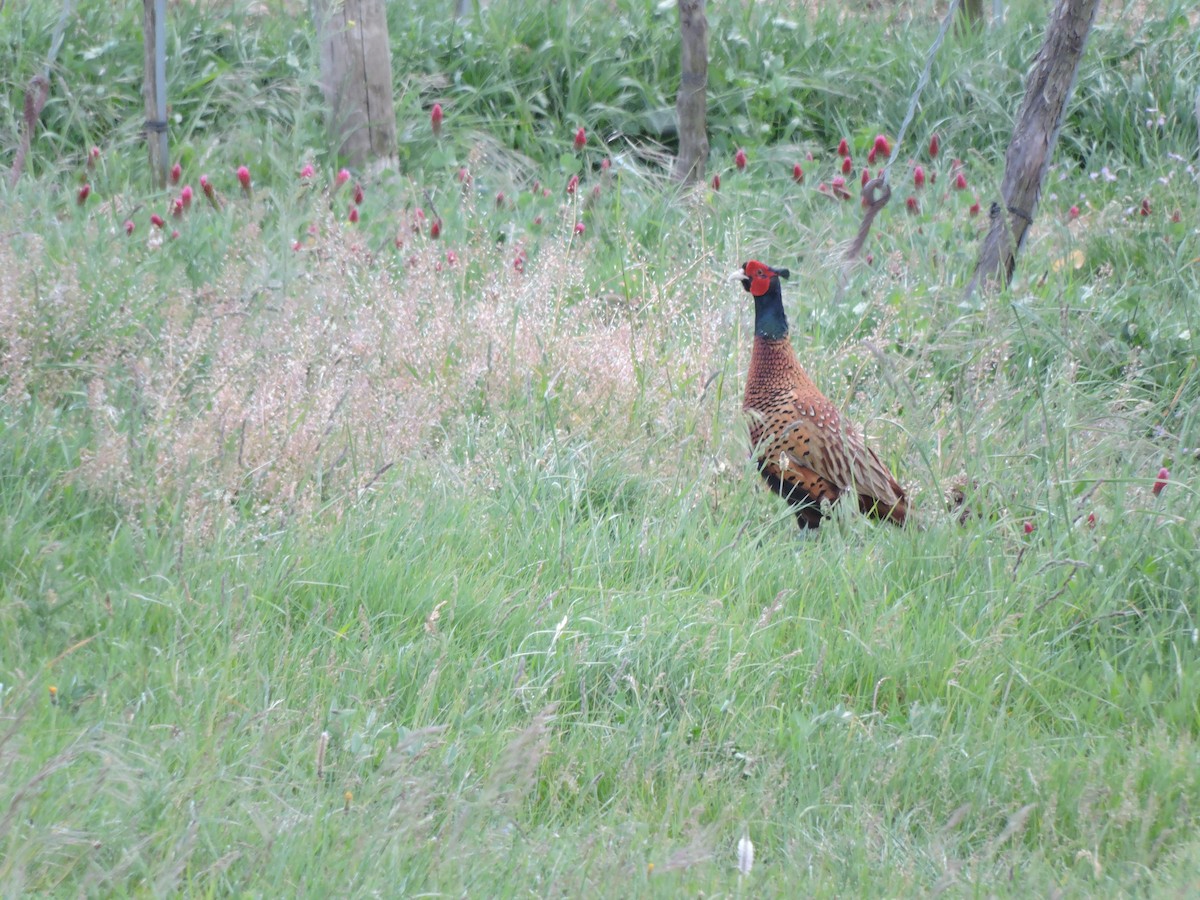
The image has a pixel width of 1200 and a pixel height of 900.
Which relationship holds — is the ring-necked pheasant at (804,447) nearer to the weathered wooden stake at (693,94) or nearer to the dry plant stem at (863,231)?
the dry plant stem at (863,231)

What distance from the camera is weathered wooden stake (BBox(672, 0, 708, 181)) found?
22.2 ft

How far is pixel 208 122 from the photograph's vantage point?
23.1ft

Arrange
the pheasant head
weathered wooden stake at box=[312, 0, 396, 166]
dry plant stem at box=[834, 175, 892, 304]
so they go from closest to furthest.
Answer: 1. the pheasant head
2. dry plant stem at box=[834, 175, 892, 304]
3. weathered wooden stake at box=[312, 0, 396, 166]

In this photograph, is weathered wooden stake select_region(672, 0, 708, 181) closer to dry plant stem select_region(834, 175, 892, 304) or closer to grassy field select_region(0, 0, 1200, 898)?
grassy field select_region(0, 0, 1200, 898)

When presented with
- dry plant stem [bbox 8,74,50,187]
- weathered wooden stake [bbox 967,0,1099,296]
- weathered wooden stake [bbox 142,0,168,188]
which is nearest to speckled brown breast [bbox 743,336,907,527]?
weathered wooden stake [bbox 967,0,1099,296]

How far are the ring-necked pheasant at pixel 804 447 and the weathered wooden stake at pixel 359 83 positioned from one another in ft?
11.5

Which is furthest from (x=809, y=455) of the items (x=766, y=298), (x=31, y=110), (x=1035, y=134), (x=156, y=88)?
(x=156, y=88)

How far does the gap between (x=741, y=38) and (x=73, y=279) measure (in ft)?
17.6

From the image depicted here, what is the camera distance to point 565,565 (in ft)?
10.7

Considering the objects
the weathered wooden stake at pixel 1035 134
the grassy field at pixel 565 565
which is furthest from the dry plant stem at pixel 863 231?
the weathered wooden stake at pixel 1035 134

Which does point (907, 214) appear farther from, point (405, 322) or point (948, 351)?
point (405, 322)

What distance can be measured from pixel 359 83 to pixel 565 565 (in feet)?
14.1

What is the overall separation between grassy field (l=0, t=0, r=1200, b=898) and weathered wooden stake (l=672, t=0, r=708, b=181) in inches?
33.0

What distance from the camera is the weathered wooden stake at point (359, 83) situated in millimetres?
6707
